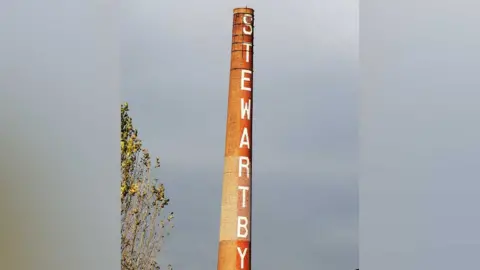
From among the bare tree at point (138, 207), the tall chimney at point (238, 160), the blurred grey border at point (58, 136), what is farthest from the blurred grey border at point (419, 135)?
the bare tree at point (138, 207)

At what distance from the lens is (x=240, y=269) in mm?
6648

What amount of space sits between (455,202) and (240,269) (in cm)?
410

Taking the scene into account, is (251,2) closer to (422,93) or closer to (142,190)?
(142,190)

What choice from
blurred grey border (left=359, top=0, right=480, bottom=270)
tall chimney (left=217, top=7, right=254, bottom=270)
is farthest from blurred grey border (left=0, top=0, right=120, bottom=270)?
tall chimney (left=217, top=7, right=254, bottom=270)

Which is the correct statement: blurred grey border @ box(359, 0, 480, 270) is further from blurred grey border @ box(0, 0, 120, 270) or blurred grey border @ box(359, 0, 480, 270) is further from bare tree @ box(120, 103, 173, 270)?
bare tree @ box(120, 103, 173, 270)

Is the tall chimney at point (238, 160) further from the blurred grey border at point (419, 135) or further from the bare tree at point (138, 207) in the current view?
the blurred grey border at point (419, 135)

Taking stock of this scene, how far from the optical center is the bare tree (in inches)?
286

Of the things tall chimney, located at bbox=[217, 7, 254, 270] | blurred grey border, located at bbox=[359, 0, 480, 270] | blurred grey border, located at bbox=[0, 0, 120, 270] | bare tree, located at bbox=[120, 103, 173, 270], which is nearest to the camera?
blurred grey border, located at bbox=[0, 0, 120, 270]

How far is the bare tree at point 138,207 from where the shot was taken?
7.27m

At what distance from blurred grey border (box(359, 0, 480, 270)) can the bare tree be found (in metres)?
4.41

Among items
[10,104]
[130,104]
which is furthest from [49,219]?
[130,104]

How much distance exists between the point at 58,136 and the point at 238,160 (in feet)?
13.4

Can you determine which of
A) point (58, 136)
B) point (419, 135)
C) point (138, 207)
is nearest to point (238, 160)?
point (138, 207)

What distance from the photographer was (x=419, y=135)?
2.84 metres
